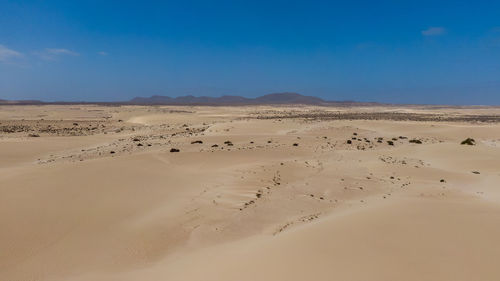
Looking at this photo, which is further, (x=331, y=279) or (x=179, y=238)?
(x=179, y=238)

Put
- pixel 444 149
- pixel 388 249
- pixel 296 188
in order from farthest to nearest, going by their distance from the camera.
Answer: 1. pixel 444 149
2. pixel 296 188
3. pixel 388 249

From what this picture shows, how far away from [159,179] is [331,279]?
31.0ft

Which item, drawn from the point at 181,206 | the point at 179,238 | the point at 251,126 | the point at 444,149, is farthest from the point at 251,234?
the point at 251,126

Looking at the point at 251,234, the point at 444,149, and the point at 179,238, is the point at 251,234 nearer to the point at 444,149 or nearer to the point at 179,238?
the point at 179,238

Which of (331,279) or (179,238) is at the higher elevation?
(331,279)

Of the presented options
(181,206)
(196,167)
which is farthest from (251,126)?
(181,206)

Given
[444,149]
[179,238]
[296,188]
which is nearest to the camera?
[179,238]

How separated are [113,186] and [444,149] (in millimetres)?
20997

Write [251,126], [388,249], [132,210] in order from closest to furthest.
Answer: [388,249] < [132,210] < [251,126]

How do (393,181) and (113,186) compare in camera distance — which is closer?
(113,186)

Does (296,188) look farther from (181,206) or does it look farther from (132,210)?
(132,210)

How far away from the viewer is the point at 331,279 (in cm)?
527

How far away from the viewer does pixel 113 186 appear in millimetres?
11945

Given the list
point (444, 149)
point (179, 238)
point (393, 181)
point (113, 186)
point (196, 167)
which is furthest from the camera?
point (444, 149)
